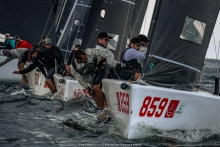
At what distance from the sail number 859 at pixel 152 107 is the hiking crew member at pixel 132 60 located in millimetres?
1213

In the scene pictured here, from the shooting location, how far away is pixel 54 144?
20.1ft

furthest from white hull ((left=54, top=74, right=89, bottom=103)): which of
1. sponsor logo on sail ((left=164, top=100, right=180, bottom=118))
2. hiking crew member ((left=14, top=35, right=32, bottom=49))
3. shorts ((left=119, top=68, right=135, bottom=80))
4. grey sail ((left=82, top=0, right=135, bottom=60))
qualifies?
hiking crew member ((left=14, top=35, right=32, bottom=49))

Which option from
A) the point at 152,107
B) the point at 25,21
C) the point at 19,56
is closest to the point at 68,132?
the point at 152,107

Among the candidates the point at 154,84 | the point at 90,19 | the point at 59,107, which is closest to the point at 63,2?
the point at 90,19

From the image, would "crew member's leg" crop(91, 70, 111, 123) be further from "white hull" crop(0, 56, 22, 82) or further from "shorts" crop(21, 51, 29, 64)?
"white hull" crop(0, 56, 22, 82)

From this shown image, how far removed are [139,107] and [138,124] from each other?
0.22m

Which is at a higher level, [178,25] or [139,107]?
[178,25]

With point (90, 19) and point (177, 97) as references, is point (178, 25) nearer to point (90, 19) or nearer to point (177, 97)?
point (177, 97)

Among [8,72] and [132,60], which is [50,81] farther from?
[8,72]

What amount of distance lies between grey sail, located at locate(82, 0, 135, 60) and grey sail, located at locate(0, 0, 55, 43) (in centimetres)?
304

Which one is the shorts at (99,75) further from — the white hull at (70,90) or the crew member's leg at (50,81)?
the crew member's leg at (50,81)

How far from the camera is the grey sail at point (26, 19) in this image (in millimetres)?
15977

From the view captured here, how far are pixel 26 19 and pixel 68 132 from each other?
9672mm

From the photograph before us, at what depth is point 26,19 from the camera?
16.1 metres
